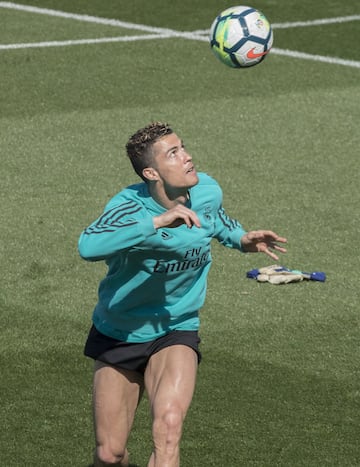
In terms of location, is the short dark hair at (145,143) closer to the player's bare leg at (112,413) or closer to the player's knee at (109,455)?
the player's bare leg at (112,413)

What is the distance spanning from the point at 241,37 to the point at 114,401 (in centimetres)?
594

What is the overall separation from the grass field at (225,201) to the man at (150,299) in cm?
101

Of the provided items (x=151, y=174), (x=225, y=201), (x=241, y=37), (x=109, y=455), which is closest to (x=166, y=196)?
(x=151, y=174)

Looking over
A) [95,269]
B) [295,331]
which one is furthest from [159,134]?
[95,269]

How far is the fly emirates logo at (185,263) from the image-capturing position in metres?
8.34

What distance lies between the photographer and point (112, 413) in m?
8.34

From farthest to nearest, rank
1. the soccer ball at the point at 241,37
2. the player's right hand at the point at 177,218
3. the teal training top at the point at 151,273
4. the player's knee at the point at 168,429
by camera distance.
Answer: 1. the soccer ball at the point at 241,37
2. the teal training top at the point at 151,273
3. the player's knee at the point at 168,429
4. the player's right hand at the point at 177,218

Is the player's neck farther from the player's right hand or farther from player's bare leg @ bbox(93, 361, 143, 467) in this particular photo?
player's bare leg @ bbox(93, 361, 143, 467)

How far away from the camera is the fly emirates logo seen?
834cm

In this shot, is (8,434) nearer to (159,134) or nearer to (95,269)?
(159,134)

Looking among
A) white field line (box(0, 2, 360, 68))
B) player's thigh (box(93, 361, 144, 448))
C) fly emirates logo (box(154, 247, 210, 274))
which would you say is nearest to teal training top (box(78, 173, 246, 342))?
fly emirates logo (box(154, 247, 210, 274))

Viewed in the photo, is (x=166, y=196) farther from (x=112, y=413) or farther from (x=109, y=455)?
(x=109, y=455)

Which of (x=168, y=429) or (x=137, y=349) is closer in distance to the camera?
(x=168, y=429)

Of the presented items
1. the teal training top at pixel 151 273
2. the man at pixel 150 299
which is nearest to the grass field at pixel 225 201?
the man at pixel 150 299
